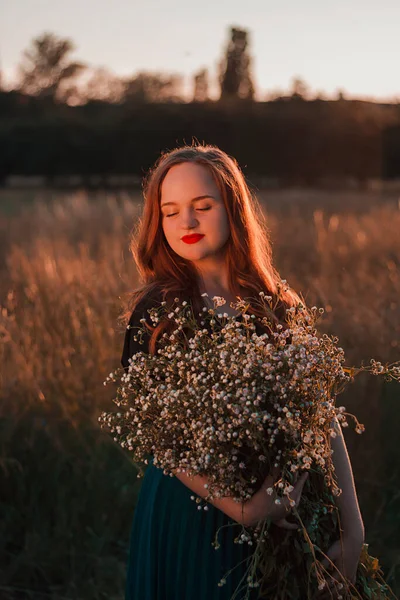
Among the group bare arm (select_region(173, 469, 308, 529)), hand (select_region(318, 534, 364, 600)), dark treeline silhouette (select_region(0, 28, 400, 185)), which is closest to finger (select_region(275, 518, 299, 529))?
bare arm (select_region(173, 469, 308, 529))

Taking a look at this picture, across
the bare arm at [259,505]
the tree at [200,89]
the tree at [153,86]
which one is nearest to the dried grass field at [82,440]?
the bare arm at [259,505]

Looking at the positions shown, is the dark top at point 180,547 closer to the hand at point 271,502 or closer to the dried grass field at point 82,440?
the hand at point 271,502

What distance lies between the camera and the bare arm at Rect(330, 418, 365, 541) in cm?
189

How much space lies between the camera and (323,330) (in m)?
4.83

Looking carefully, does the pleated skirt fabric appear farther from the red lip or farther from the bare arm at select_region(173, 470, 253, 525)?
the red lip

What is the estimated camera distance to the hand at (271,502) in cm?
165

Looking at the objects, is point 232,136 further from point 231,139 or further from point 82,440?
point 82,440

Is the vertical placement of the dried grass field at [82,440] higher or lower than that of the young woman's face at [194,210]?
lower

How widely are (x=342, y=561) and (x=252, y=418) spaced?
593 millimetres

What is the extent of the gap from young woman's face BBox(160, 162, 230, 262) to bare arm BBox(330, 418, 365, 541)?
0.59 m

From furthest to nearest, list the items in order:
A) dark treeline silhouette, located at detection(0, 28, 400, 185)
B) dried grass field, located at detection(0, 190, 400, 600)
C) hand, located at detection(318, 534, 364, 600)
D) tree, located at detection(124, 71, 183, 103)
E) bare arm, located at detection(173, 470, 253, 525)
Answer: tree, located at detection(124, 71, 183, 103)
dark treeline silhouette, located at detection(0, 28, 400, 185)
dried grass field, located at detection(0, 190, 400, 600)
hand, located at detection(318, 534, 364, 600)
bare arm, located at detection(173, 470, 253, 525)

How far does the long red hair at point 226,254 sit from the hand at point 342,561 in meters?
0.60

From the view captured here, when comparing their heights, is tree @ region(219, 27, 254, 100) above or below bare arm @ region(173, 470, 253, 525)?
above

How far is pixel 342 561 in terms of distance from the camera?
1.86 meters
